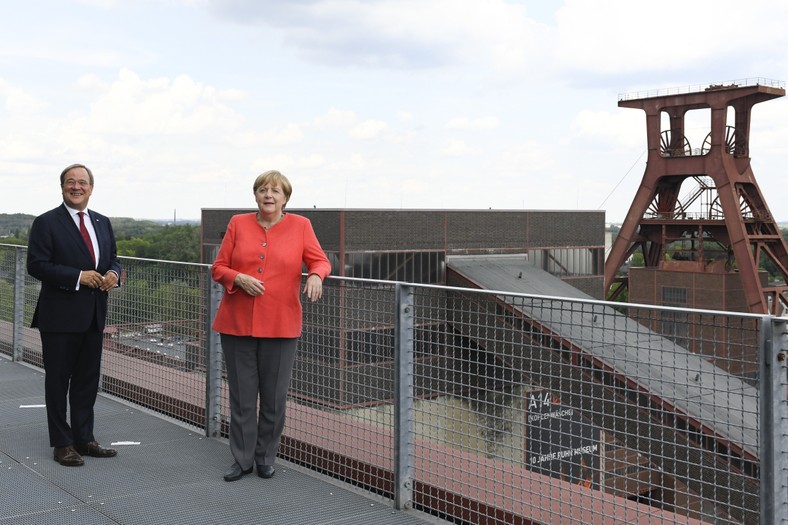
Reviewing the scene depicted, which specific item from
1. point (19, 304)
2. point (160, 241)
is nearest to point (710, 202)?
point (19, 304)

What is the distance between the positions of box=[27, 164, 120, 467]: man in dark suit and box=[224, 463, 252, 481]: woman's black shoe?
3.36 ft

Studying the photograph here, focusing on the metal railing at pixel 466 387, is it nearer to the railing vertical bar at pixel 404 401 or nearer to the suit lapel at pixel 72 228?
the railing vertical bar at pixel 404 401

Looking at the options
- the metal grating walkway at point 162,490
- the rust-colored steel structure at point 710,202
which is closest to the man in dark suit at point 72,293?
the metal grating walkway at point 162,490

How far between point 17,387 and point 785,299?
49623 millimetres

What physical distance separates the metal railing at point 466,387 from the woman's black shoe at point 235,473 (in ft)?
1.58

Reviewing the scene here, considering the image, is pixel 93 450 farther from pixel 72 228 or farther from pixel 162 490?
pixel 72 228

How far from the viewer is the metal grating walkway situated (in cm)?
464

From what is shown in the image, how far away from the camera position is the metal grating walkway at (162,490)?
4.64 meters

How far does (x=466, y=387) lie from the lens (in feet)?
17.6

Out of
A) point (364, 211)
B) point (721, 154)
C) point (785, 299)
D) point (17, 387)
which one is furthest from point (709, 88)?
point (17, 387)

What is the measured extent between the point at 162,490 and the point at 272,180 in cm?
192

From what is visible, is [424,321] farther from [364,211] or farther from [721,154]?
[721,154]

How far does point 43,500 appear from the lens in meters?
4.87

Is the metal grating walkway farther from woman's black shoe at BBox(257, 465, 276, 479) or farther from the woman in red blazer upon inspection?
the woman in red blazer
